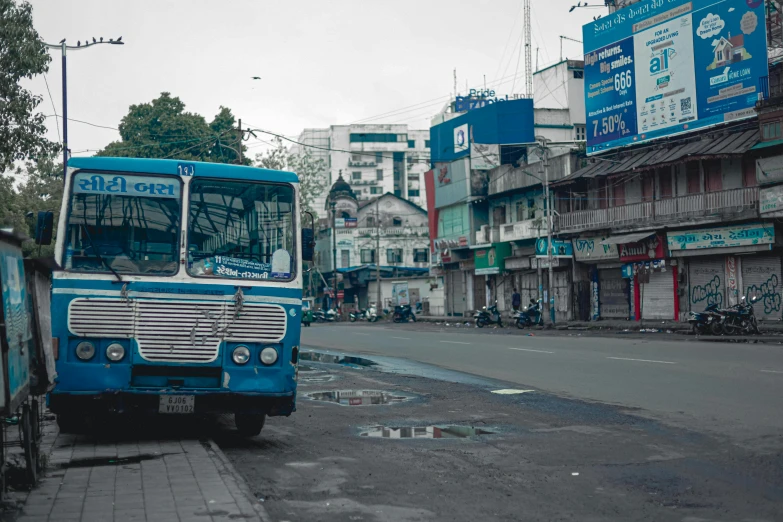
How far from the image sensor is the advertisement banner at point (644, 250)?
3866 cm

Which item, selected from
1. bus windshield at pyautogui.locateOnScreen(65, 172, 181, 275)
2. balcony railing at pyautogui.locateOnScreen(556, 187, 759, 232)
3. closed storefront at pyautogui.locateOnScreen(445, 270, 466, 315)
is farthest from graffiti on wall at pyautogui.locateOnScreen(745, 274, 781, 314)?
bus windshield at pyautogui.locateOnScreen(65, 172, 181, 275)

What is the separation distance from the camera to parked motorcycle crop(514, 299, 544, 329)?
132ft

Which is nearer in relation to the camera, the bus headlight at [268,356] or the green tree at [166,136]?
the bus headlight at [268,356]

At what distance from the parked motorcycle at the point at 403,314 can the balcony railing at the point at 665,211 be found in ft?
45.5

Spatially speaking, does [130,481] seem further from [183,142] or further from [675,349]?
[183,142]

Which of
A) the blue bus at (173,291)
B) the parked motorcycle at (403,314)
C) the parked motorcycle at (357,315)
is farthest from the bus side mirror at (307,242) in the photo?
the parked motorcycle at (357,315)

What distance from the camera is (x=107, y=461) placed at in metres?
7.86

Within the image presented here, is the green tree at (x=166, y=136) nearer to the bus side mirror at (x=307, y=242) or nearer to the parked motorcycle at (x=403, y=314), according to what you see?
the parked motorcycle at (x=403, y=314)

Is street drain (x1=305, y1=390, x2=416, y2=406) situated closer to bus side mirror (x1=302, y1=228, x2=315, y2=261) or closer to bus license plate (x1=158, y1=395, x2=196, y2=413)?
bus side mirror (x1=302, y1=228, x2=315, y2=261)

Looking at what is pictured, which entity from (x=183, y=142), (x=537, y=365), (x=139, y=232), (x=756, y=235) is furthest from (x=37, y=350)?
(x=183, y=142)

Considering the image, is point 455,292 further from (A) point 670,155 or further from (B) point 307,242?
(B) point 307,242

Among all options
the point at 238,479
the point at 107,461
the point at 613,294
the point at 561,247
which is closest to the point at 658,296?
the point at 613,294

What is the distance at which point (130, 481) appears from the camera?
270 inches

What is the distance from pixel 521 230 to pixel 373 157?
191 feet
